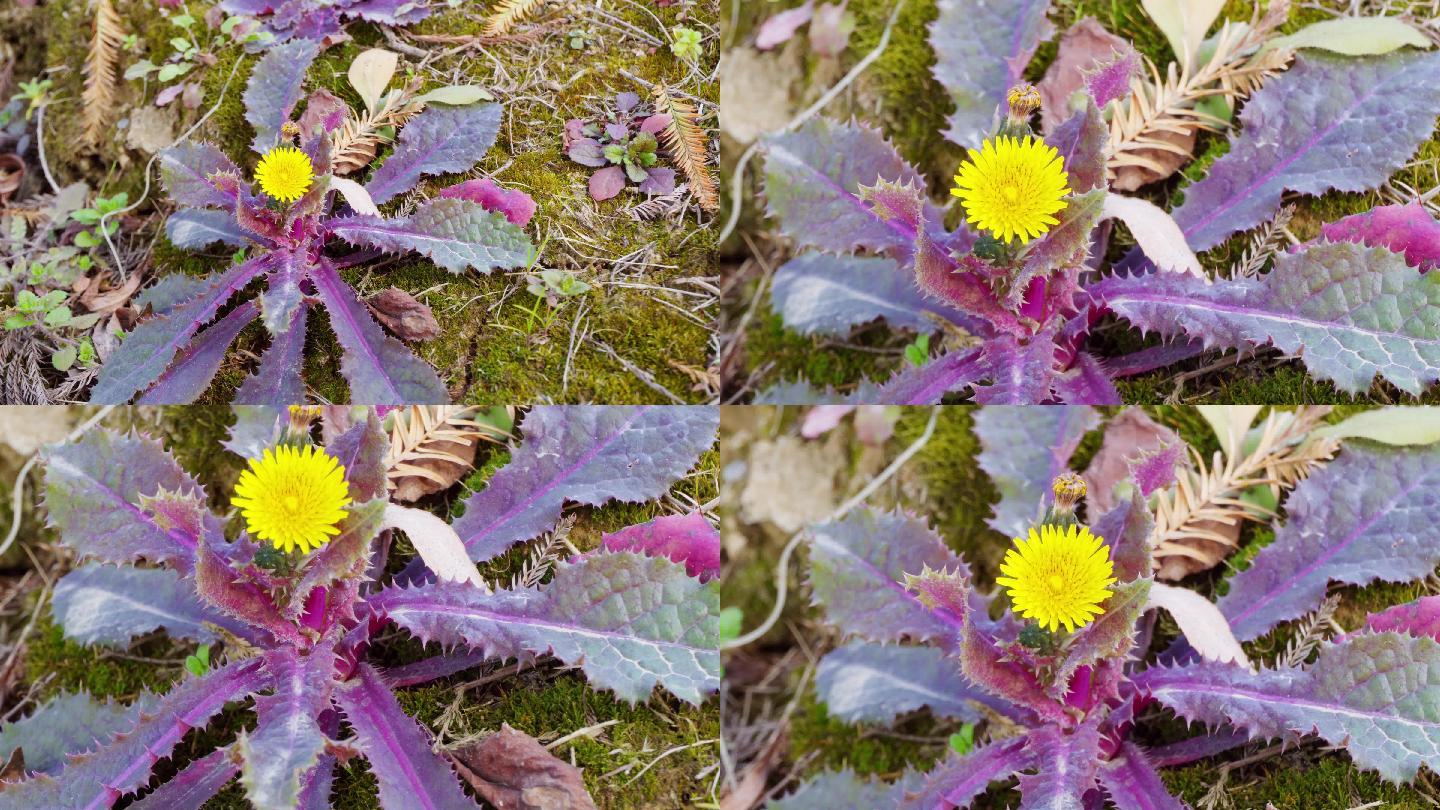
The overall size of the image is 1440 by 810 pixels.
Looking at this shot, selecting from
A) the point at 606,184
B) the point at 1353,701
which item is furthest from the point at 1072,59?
the point at 1353,701

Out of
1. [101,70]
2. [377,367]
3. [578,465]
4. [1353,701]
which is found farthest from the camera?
[101,70]

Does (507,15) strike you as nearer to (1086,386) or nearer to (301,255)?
(301,255)

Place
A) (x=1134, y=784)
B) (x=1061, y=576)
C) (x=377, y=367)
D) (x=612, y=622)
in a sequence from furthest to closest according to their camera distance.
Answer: (x=377, y=367)
(x=612, y=622)
(x=1134, y=784)
(x=1061, y=576)

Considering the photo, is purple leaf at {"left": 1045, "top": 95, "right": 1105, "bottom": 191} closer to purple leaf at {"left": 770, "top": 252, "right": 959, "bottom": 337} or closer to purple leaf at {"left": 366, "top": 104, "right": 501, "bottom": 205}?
purple leaf at {"left": 770, "top": 252, "right": 959, "bottom": 337}

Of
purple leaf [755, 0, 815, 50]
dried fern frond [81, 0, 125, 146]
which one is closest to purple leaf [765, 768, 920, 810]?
purple leaf [755, 0, 815, 50]

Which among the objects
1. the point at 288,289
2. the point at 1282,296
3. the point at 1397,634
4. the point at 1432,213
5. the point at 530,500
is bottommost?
the point at 530,500


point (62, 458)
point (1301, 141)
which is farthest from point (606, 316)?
point (1301, 141)

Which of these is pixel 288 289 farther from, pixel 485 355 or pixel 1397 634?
pixel 1397 634

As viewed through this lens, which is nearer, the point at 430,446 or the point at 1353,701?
the point at 1353,701
